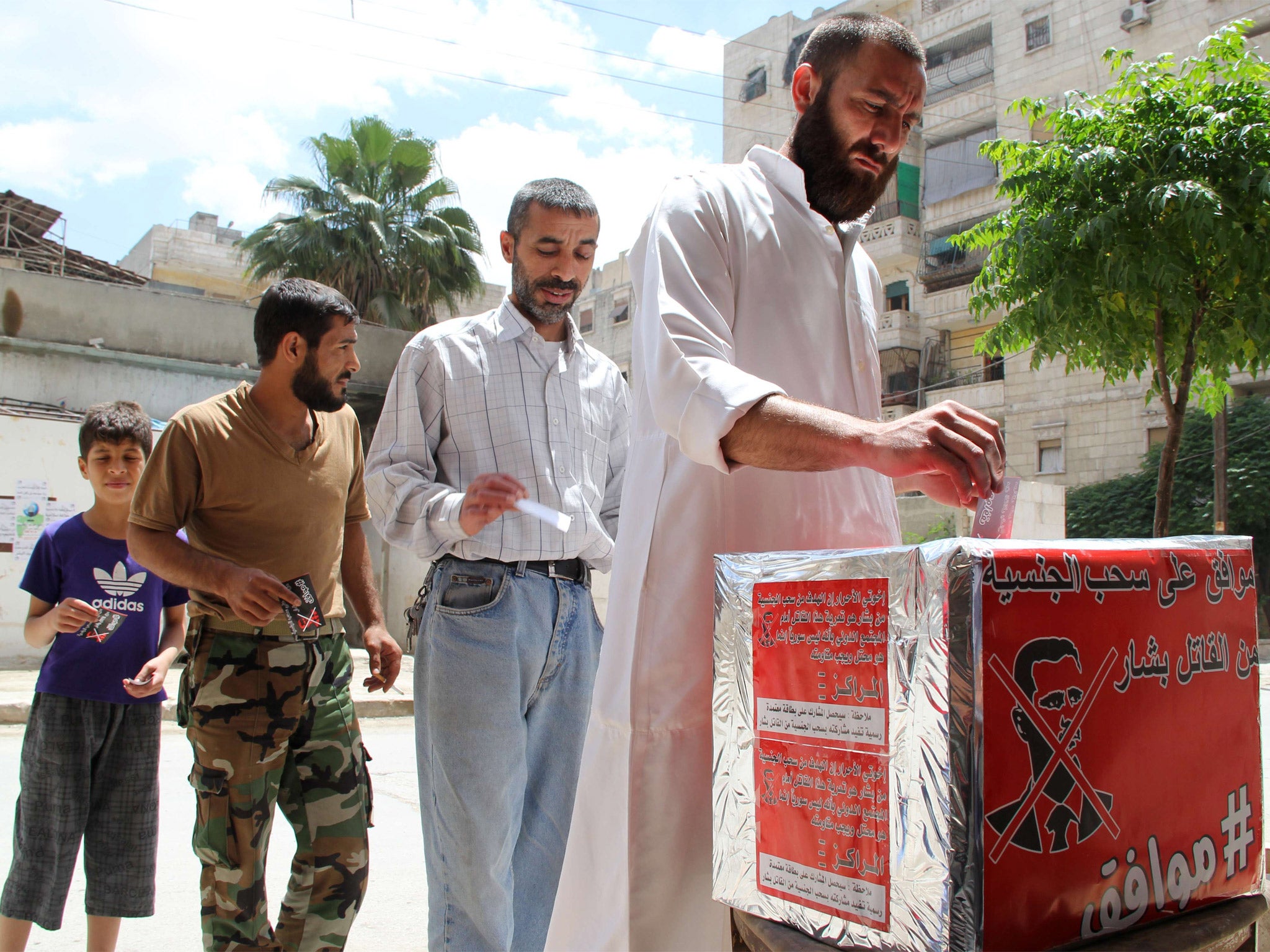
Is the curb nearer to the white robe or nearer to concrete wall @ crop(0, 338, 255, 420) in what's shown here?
concrete wall @ crop(0, 338, 255, 420)

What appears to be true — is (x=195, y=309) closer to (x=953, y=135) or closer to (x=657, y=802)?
(x=657, y=802)

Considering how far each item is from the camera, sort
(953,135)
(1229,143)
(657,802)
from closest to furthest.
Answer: (657,802)
(1229,143)
(953,135)

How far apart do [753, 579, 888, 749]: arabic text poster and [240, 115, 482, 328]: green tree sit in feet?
60.8

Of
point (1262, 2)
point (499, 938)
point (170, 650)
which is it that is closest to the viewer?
point (499, 938)

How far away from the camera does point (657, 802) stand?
124cm

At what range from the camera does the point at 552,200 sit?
2.53m

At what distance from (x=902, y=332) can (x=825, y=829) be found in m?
26.6

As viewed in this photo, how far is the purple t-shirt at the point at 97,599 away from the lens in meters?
2.93

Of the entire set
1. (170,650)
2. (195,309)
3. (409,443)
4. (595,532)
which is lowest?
(170,650)

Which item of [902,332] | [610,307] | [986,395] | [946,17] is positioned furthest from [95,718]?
[610,307]

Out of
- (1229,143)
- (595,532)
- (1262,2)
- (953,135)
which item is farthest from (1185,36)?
(595,532)

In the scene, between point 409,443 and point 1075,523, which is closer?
point 409,443

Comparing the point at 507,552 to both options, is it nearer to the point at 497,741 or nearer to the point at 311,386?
the point at 497,741

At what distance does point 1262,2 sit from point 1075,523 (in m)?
11.3
